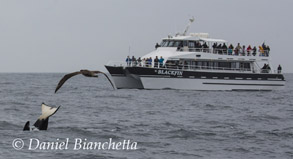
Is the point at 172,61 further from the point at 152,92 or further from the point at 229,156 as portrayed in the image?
the point at 229,156

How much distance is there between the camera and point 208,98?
147ft

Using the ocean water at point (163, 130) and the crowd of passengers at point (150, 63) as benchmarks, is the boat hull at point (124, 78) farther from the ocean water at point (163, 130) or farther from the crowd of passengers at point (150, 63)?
the ocean water at point (163, 130)

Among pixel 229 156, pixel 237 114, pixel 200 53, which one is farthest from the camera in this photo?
pixel 200 53

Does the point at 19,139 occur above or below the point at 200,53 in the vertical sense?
below

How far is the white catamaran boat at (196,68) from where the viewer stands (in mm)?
50094

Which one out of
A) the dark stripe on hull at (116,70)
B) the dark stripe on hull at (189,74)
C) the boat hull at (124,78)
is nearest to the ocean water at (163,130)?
the dark stripe on hull at (189,74)

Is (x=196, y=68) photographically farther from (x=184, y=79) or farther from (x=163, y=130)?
(x=163, y=130)

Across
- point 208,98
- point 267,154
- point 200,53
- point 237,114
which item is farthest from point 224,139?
point 200,53

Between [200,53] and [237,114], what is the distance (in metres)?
20.2

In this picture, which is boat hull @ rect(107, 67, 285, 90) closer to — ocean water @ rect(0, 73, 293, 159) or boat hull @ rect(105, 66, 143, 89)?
boat hull @ rect(105, 66, 143, 89)

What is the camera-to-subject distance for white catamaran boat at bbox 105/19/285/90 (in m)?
50.1

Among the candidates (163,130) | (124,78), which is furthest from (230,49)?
(163,130)

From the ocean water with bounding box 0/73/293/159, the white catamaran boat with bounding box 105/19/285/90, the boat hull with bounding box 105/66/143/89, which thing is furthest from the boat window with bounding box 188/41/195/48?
the ocean water with bounding box 0/73/293/159

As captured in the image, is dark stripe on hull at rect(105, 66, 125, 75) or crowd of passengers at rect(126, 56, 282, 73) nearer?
crowd of passengers at rect(126, 56, 282, 73)
